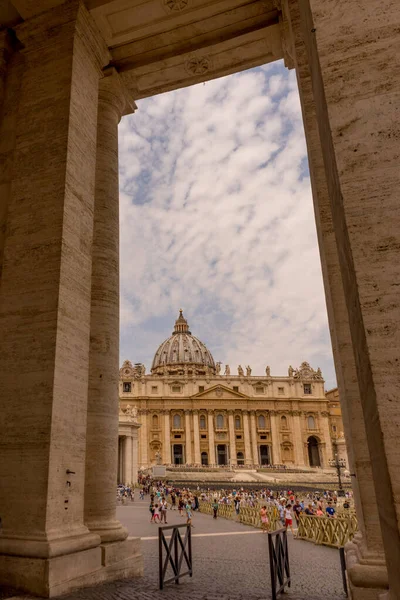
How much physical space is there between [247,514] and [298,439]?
7730 cm

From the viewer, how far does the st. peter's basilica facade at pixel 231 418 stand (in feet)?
305

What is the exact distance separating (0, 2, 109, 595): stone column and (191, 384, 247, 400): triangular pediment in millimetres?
89853

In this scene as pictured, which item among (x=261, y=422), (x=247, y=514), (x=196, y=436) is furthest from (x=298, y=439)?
(x=247, y=514)

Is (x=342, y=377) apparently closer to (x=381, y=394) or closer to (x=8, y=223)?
(x=381, y=394)

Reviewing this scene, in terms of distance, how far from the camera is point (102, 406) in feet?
25.2

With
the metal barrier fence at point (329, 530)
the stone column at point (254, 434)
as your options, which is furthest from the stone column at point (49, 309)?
the stone column at point (254, 434)

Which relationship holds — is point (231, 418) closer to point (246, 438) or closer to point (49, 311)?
point (246, 438)

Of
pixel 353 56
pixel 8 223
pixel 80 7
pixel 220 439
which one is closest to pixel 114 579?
pixel 8 223

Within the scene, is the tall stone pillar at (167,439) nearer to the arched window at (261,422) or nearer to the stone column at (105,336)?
the arched window at (261,422)

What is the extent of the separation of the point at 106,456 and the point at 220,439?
9153cm

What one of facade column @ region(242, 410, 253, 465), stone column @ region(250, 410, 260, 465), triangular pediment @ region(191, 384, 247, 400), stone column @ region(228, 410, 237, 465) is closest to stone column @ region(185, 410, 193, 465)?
triangular pediment @ region(191, 384, 247, 400)

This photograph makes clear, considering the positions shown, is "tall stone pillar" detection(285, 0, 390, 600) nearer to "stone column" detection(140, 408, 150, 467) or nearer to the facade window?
"stone column" detection(140, 408, 150, 467)

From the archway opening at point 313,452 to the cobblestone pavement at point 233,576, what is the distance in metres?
88.5

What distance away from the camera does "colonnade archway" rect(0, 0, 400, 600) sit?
271 cm
